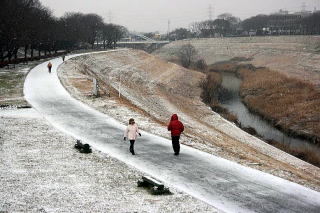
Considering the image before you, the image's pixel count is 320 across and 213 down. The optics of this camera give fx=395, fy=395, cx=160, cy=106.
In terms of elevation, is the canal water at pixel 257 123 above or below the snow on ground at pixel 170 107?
below

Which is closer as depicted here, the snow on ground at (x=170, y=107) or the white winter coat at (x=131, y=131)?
the white winter coat at (x=131, y=131)

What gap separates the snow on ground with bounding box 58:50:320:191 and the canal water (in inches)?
108

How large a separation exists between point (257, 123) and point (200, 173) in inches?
967

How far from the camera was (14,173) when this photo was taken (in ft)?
42.4

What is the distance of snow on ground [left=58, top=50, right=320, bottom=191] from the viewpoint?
17.8 m

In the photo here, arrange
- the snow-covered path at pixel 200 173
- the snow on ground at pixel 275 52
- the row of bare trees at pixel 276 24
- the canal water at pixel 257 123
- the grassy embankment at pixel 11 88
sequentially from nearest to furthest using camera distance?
the snow-covered path at pixel 200 173
the grassy embankment at pixel 11 88
the canal water at pixel 257 123
the snow on ground at pixel 275 52
the row of bare trees at pixel 276 24

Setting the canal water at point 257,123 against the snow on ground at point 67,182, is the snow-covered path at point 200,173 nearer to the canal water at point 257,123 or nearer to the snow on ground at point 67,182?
the snow on ground at point 67,182

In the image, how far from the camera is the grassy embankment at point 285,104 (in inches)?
1250

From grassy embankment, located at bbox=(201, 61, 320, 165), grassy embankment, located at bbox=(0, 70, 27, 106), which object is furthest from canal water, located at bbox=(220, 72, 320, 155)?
grassy embankment, located at bbox=(0, 70, 27, 106)

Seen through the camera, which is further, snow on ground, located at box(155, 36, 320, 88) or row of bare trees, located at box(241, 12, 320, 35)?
row of bare trees, located at box(241, 12, 320, 35)

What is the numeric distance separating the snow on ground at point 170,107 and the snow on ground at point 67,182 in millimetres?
4715

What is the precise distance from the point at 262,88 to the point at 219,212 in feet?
146

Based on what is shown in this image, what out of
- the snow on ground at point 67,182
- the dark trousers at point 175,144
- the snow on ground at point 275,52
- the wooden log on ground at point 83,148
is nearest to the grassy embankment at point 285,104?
the snow on ground at point 275,52

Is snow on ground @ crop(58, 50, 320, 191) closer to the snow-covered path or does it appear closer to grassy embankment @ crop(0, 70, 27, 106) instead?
the snow-covered path
